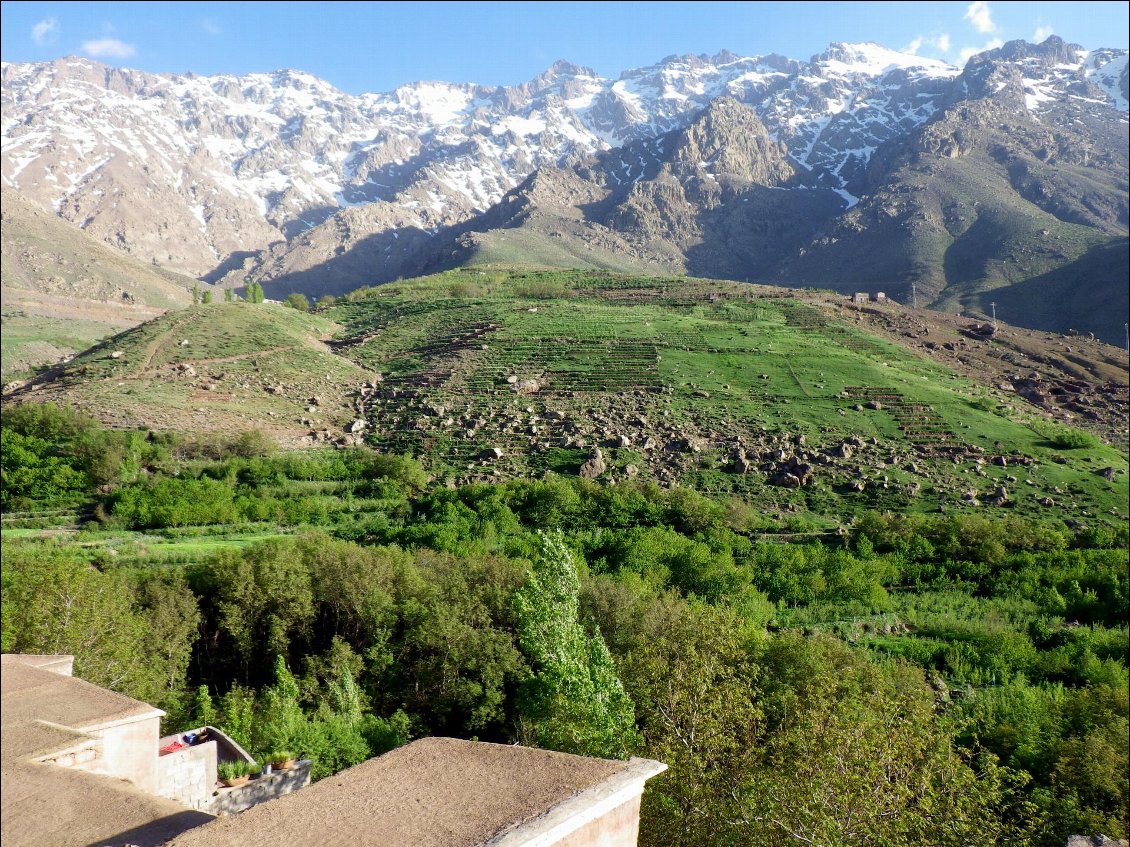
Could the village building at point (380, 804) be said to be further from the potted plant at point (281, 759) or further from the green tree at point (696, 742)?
the potted plant at point (281, 759)

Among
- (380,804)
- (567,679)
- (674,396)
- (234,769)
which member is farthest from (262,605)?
(674,396)

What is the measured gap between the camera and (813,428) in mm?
54281

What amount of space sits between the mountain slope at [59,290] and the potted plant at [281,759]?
90644mm

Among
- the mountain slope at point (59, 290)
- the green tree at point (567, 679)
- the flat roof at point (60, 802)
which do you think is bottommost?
the green tree at point (567, 679)

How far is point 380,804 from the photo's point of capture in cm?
548

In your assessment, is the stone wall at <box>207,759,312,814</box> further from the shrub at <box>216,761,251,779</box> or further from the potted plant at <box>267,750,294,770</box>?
the potted plant at <box>267,750,294,770</box>

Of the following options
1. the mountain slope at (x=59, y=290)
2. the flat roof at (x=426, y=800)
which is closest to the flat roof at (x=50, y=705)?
the flat roof at (x=426, y=800)

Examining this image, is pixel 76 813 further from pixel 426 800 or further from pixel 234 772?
pixel 234 772

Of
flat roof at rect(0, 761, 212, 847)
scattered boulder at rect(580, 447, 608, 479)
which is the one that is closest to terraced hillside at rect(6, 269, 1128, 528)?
scattered boulder at rect(580, 447, 608, 479)

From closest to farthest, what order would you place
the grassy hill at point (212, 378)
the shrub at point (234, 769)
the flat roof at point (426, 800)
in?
the flat roof at point (426, 800)
the shrub at point (234, 769)
the grassy hill at point (212, 378)

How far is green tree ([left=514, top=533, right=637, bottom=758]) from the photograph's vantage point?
485 inches

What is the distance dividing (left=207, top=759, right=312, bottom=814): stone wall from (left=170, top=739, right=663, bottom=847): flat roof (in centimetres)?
585

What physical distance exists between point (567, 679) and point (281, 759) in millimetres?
6064

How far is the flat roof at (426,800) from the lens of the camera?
5.10 m
